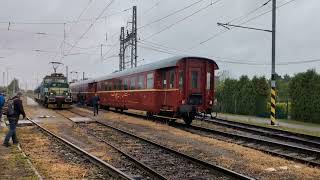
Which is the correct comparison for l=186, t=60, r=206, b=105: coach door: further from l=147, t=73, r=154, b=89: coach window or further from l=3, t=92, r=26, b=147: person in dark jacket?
l=3, t=92, r=26, b=147: person in dark jacket

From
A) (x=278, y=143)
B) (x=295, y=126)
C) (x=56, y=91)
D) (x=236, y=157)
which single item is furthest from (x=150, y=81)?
(x=56, y=91)

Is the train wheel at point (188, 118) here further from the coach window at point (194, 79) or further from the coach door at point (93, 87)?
the coach door at point (93, 87)

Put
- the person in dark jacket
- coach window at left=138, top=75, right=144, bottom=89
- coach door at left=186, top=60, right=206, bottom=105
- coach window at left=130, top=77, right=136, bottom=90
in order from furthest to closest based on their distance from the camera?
1. coach window at left=130, top=77, right=136, bottom=90
2. coach window at left=138, top=75, right=144, bottom=89
3. coach door at left=186, top=60, right=206, bottom=105
4. the person in dark jacket

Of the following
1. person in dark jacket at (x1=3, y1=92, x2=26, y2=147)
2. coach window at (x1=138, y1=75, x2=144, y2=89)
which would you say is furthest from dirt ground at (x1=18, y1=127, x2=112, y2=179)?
coach window at (x1=138, y1=75, x2=144, y2=89)

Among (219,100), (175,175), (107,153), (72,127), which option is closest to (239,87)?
(219,100)

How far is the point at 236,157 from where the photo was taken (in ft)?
46.5

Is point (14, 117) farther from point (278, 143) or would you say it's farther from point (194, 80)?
point (194, 80)

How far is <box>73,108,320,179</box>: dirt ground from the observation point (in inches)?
461

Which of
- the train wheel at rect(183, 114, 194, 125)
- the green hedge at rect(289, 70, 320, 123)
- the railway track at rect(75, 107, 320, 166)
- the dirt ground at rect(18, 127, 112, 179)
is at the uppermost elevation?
the green hedge at rect(289, 70, 320, 123)

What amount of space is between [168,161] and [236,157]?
2130 millimetres

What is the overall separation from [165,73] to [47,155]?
11698 mm

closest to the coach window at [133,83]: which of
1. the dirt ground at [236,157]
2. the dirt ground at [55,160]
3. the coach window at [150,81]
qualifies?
the coach window at [150,81]

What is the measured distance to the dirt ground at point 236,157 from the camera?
38.4ft

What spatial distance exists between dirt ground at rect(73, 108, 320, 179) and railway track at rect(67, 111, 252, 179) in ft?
1.90
